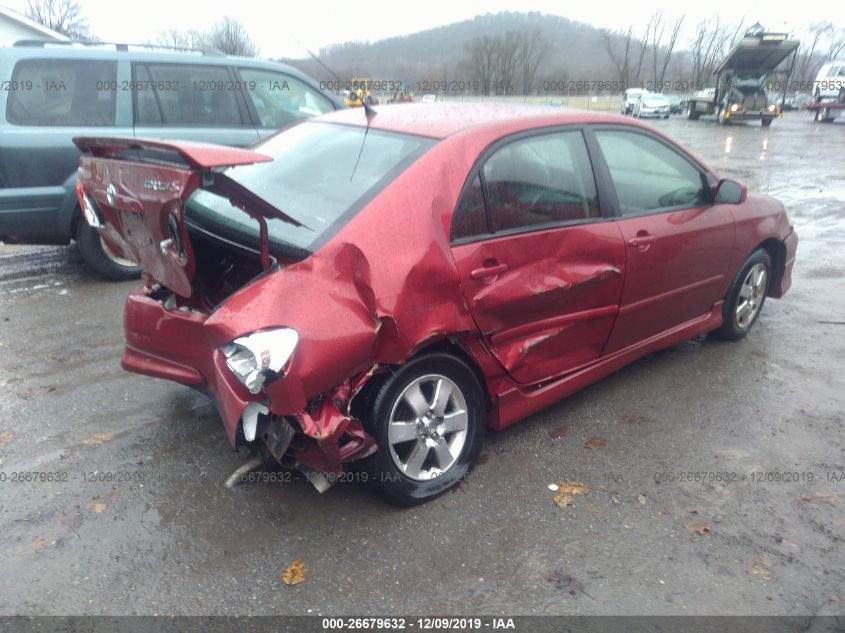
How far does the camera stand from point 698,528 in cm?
278

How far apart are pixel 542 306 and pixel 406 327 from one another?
854mm

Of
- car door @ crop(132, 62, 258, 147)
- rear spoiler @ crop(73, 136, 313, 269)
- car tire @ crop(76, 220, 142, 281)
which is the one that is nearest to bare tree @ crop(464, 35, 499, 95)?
car door @ crop(132, 62, 258, 147)

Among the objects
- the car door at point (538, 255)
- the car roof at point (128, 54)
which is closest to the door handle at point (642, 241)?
the car door at point (538, 255)

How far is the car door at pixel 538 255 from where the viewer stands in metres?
2.88

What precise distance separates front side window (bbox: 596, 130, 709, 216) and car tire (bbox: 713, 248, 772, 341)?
2.49 feet

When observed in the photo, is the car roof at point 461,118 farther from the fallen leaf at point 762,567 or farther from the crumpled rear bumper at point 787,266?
the fallen leaf at point 762,567

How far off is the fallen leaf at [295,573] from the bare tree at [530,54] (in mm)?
34334

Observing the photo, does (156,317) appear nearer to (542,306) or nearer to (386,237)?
(386,237)

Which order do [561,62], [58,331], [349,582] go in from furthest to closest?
[561,62] < [58,331] < [349,582]

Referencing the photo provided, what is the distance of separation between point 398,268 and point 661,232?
1.79m

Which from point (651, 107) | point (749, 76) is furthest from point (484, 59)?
point (749, 76)

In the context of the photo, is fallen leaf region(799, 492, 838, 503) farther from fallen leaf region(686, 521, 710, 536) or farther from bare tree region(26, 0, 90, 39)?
bare tree region(26, 0, 90, 39)

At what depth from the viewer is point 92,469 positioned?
10.1ft

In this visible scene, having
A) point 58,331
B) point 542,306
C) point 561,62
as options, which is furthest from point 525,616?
point 561,62
